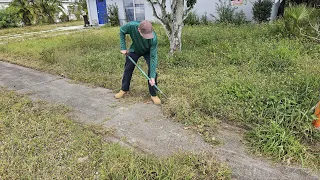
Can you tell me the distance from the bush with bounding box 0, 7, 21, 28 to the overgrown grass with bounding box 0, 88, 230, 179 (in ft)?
60.5

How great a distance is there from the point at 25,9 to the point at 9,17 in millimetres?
1353

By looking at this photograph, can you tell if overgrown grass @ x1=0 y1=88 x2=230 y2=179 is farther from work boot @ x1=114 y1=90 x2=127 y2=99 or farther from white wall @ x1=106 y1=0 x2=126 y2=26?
white wall @ x1=106 y1=0 x2=126 y2=26

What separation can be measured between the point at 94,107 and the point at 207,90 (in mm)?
1787

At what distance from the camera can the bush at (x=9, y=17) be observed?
1745 cm

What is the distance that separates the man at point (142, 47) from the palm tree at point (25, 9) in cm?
1852

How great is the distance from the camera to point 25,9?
718 inches

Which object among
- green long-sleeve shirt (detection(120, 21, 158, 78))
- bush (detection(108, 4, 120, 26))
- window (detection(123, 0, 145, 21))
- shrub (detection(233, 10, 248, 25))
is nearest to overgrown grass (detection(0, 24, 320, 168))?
green long-sleeve shirt (detection(120, 21, 158, 78))

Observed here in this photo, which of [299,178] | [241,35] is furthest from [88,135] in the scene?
[241,35]

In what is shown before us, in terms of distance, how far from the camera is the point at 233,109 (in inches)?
121

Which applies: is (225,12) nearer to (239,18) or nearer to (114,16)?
(239,18)

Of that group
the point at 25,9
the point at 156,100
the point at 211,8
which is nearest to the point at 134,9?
the point at 211,8

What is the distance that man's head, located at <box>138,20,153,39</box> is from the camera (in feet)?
9.80

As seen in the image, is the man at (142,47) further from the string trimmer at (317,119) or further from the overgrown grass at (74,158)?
the string trimmer at (317,119)

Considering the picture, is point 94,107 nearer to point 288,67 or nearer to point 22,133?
point 22,133
